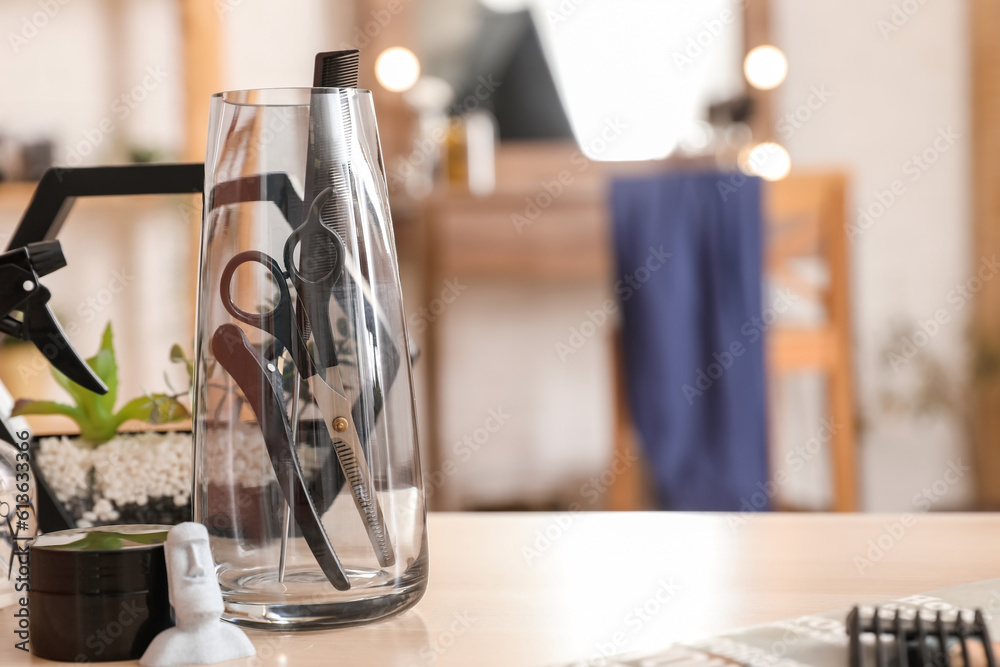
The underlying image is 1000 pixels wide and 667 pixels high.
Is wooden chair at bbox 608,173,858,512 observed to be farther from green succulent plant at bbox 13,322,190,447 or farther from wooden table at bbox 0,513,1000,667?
green succulent plant at bbox 13,322,190,447

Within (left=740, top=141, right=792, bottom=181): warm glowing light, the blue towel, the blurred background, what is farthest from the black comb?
(left=740, top=141, right=792, bottom=181): warm glowing light

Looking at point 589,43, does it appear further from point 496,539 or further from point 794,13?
point 496,539

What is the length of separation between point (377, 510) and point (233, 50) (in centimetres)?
234

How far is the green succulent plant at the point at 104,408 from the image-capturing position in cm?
46

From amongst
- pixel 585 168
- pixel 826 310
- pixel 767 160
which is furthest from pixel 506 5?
pixel 826 310

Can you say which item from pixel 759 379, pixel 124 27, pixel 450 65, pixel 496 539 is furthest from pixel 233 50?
pixel 496 539

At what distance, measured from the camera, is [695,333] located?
1.70 meters

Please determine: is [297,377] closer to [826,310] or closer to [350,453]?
[350,453]

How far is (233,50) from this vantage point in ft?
8.11

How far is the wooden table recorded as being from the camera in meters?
0.37

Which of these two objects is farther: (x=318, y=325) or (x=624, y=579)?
(x=624, y=579)

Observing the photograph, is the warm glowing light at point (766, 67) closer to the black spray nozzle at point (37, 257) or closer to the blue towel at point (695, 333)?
the blue towel at point (695, 333)

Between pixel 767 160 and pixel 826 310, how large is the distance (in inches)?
26.3

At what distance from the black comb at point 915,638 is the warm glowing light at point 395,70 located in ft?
7.75
